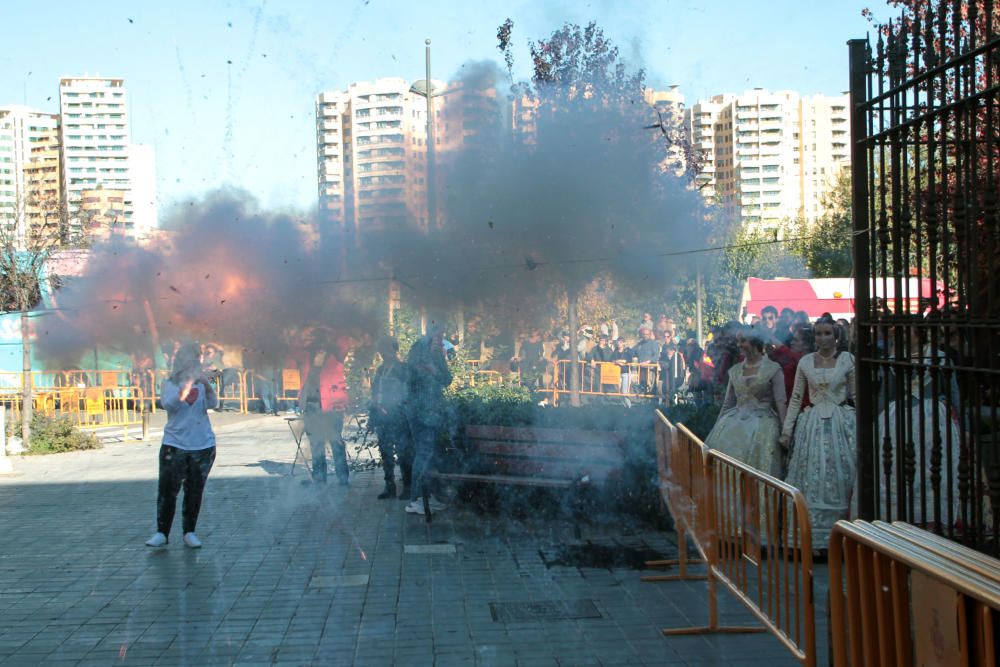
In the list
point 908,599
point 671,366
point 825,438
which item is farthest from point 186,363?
point 908,599

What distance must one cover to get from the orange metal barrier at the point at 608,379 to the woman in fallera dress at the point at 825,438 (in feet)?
7.88

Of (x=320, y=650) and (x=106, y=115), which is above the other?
(x=106, y=115)

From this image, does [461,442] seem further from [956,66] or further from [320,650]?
[956,66]

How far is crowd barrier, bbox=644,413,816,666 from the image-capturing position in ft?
12.4

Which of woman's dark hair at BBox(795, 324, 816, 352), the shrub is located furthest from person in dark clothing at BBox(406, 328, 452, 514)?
the shrub

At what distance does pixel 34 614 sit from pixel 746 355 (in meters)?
5.16

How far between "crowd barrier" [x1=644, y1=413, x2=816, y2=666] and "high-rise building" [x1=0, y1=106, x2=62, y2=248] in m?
7.99

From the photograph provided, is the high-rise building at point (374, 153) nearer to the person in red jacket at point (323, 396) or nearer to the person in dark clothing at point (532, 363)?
the person in red jacket at point (323, 396)

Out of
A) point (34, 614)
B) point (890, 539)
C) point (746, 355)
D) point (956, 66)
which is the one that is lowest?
point (34, 614)

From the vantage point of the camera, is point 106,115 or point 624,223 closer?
point 624,223

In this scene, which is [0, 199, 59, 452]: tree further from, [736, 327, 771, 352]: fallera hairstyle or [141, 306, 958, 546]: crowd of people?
[736, 327, 771, 352]: fallera hairstyle

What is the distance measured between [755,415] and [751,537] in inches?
120

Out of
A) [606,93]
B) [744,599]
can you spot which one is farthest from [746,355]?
[744,599]

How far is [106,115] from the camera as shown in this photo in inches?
340
